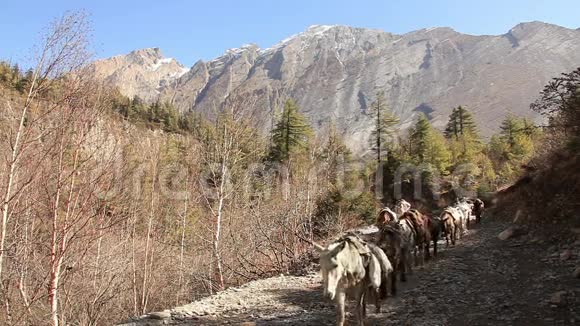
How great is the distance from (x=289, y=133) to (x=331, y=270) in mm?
39407

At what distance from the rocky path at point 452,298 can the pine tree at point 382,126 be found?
3516 centimetres

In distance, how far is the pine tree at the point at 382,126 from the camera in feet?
160

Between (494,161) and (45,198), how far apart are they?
175ft

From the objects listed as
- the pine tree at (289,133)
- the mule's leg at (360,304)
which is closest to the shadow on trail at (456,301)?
the mule's leg at (360,304)

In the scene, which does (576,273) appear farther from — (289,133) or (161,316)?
(289,133)

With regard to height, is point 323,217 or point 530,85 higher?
point 530,85

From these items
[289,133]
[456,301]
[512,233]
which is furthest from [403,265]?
[289,133]

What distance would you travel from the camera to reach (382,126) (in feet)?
161

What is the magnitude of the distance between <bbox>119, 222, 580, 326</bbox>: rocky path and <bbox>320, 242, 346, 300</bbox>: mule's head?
2.25 m

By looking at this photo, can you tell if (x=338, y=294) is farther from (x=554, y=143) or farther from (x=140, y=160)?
(x=554, y=143)

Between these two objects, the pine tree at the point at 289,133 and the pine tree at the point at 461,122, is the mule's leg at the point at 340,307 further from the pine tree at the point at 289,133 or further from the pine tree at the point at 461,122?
the pine tree at the point at 461,122

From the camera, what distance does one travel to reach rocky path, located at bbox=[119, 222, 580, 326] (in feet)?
27.1

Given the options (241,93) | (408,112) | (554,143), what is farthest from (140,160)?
(408,112)

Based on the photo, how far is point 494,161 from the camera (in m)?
52.0
